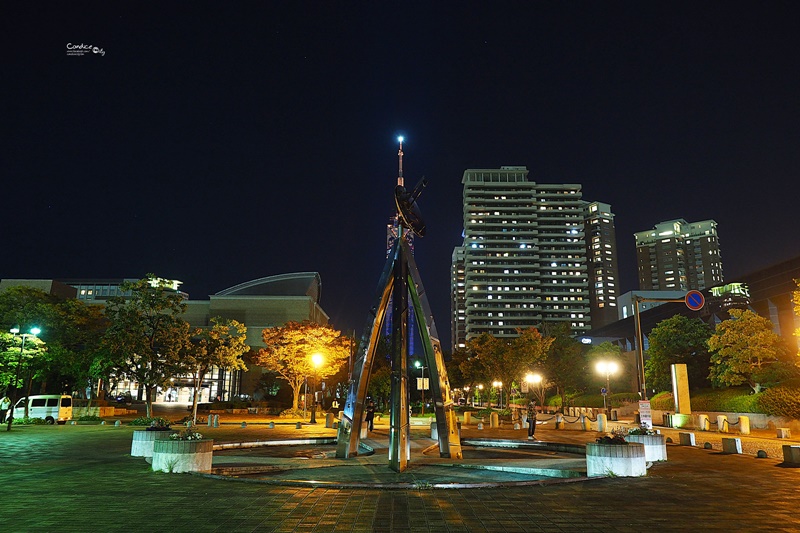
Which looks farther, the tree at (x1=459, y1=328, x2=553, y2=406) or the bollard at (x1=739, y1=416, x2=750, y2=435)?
the tree at (x1=459, y1=328, x2=553, y2=406)

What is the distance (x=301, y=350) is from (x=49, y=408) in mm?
19592

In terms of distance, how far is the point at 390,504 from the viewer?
9578 millimetres

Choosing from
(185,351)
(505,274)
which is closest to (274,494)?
(185,351)

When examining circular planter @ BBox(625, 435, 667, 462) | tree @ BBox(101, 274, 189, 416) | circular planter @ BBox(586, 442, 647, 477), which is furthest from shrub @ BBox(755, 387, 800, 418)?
tree @ BBox(101, 274, 189, 416)

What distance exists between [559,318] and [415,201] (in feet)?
464

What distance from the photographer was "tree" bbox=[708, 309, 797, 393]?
35.2m

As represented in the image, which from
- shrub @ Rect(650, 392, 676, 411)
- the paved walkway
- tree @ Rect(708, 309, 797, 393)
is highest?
tree @ Rect(708, 309, 797, 393)

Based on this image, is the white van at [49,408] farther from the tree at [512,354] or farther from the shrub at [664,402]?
the shrub at [664,402]

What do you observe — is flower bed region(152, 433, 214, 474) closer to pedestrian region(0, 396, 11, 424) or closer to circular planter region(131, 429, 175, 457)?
circular planter region(131, 429, 175, 457)

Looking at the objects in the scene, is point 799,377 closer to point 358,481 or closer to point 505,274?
point 358,481

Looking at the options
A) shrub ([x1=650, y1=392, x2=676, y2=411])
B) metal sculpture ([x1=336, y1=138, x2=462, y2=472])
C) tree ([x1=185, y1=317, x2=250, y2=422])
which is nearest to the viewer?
metal sculpture ([x1=336, y1=138, x2=462, y2=472])

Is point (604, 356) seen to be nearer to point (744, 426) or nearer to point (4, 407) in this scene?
point (744, 426)

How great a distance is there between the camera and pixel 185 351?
39969 mm

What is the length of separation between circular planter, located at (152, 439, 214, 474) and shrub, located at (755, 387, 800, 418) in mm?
31874
